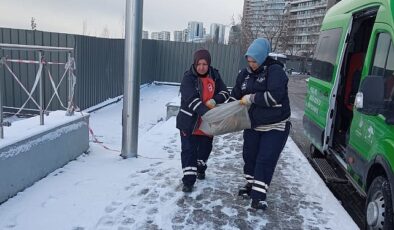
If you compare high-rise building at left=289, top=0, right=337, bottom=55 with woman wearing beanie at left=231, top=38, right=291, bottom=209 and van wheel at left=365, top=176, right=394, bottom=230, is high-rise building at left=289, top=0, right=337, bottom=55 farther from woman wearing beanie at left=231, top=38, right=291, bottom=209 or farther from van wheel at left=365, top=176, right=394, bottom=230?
van wheel at left=365, top=176, right=394, bottom=230

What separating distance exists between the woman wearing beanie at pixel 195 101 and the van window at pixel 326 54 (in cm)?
229

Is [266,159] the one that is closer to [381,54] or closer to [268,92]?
[268,92]

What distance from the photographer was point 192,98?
4609 millimetres

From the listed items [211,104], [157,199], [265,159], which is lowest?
[157,199]

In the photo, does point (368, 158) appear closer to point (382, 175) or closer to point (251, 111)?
point (382, 175)

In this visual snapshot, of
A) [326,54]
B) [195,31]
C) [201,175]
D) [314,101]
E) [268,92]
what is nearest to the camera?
[268,92]

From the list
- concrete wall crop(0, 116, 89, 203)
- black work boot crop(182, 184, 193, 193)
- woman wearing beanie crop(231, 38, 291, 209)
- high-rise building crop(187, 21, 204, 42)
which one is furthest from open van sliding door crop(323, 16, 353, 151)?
high-rise building crop(187, 21, 204, 42)

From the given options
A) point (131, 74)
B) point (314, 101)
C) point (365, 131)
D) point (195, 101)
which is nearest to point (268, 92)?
point (195, 101)

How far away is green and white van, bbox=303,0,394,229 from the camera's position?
3.56m

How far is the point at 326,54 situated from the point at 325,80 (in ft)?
1.81

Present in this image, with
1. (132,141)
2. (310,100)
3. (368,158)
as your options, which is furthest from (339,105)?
(132,141)

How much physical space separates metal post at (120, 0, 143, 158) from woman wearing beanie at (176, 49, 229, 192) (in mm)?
1420

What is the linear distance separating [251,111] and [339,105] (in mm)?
2297

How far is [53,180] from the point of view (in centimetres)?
496
